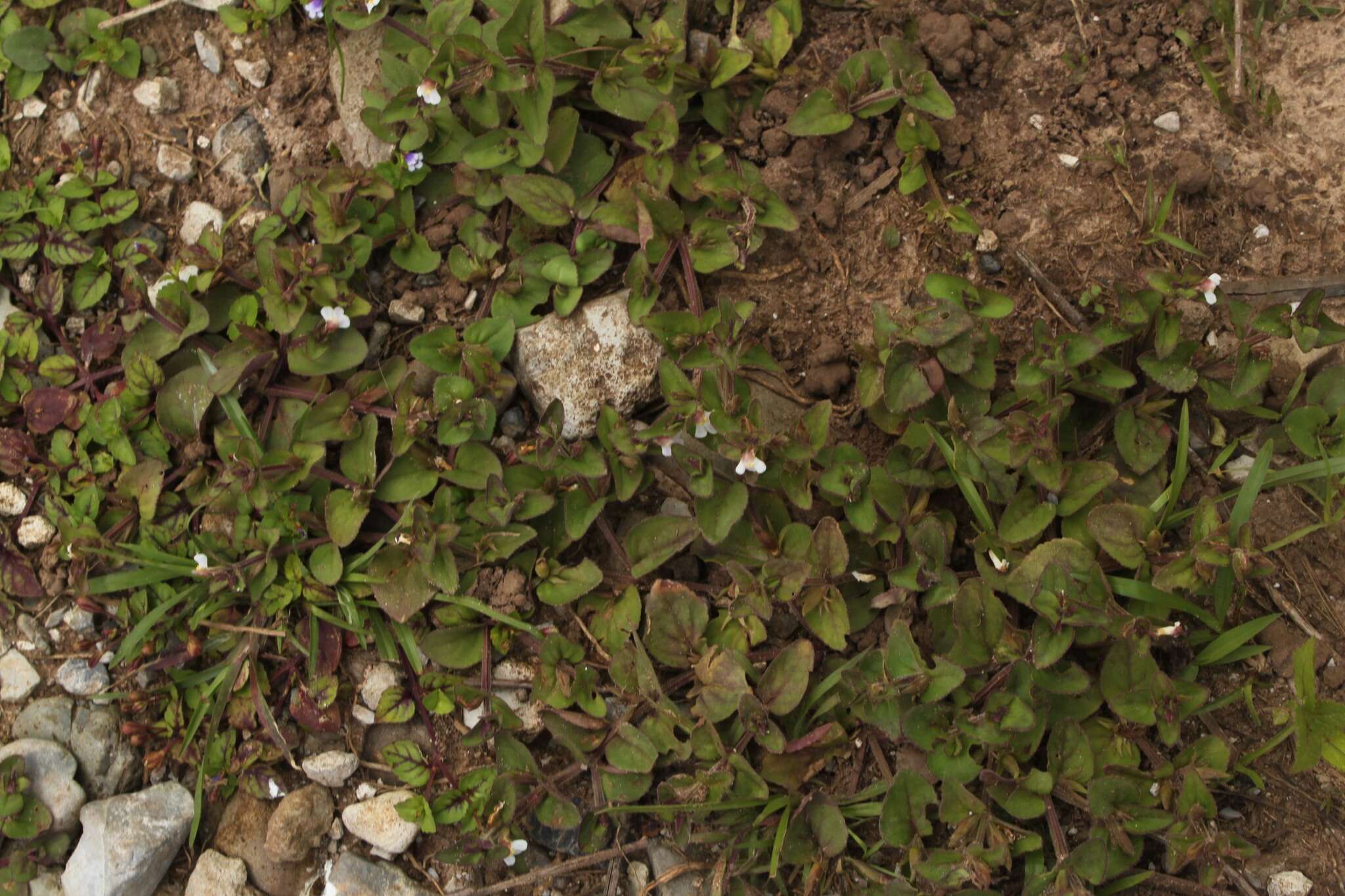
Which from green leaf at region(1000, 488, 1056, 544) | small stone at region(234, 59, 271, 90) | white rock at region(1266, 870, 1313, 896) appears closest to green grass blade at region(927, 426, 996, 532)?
green leaf at region(1000, 488, 1056, 544)

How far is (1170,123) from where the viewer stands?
369cm

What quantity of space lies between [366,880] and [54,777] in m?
1.07

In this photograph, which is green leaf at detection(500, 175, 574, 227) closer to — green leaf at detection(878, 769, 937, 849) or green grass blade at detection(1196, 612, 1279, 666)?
green leaf at detection(878, 769, 937, 849)

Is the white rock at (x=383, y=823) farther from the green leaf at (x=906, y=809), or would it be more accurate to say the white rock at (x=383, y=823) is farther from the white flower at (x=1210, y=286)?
the white flower at (x=1210, y=286)

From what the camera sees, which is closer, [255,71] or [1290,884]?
[1290,884]

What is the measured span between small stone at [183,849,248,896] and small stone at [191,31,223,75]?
2749mm

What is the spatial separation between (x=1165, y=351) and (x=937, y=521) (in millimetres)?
865

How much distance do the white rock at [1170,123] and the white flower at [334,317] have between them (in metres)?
2.74

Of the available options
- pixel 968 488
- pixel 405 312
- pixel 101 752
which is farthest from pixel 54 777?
pixel 968 488

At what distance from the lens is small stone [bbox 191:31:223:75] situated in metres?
4.11

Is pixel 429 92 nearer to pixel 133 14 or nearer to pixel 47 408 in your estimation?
pixel 133 14

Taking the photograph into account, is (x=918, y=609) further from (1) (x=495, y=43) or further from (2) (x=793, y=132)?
(1) (x=495, y=43)

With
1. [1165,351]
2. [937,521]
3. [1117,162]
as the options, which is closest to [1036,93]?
[1117,162]

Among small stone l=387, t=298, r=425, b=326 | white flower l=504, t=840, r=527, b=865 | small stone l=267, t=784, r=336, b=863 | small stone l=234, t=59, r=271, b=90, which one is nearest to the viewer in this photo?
white flower l=504, t=840, r=527, b=865
